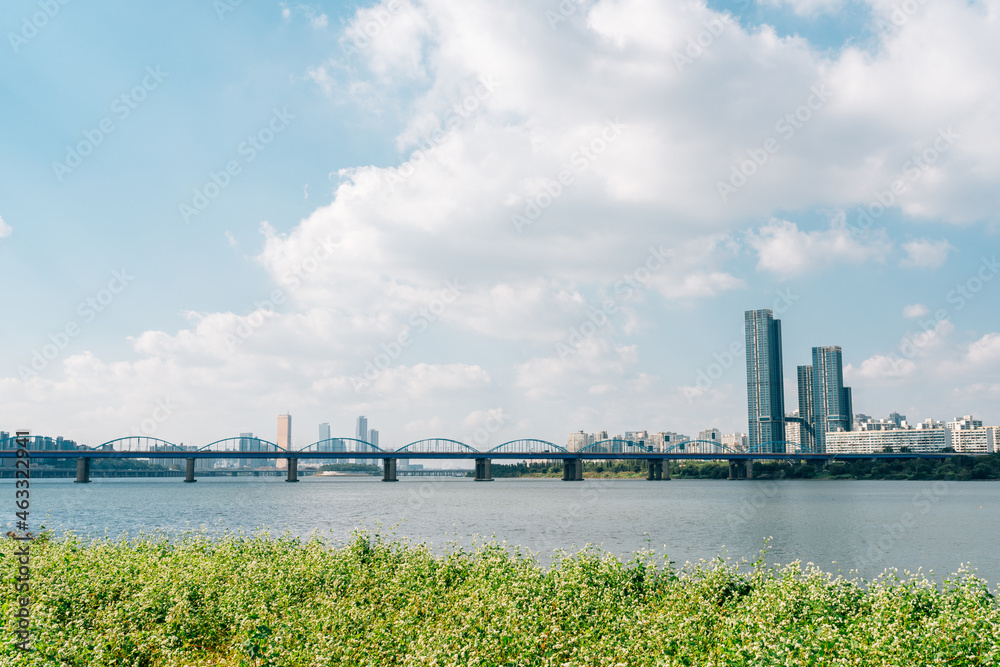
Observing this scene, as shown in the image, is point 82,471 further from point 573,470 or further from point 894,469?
point 894,469

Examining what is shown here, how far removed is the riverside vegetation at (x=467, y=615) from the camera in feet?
37.0

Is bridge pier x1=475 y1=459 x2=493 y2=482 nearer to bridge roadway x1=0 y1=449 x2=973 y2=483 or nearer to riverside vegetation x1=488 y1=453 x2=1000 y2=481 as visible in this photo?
bridge roadway x1=0 y1=449 x2=973 y2=483

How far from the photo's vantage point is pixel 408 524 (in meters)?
51.0

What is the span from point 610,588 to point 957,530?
4489cm

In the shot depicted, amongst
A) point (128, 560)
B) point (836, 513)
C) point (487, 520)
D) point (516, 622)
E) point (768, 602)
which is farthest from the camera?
point (836, 513)

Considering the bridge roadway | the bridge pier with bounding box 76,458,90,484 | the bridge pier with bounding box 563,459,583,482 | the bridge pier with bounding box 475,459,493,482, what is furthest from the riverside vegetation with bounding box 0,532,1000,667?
the bridge pier with bounding box 563,459,583,482

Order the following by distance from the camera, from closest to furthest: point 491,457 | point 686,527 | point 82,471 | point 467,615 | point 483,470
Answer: point 467,615, point 686,527, point 82,471, point 491,457, point 483,470

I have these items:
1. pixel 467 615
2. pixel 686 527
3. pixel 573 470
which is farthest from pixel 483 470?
pixel 467 615

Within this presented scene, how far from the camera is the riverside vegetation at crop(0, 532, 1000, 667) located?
1127cm

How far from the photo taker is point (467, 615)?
13.7 metres

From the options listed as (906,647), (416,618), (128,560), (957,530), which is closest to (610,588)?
(416,618)

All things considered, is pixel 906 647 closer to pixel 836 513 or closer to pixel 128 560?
pixel 128 560

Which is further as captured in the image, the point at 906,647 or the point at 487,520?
the point at 487,520

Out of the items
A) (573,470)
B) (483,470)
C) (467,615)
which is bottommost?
(573,470)
